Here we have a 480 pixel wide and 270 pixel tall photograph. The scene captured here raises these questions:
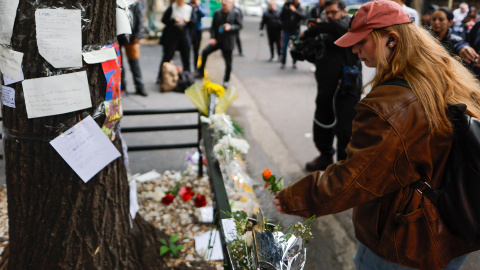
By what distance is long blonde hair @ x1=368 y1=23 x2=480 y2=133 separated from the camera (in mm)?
1486

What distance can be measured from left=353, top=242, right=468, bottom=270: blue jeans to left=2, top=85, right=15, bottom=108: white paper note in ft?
6.14

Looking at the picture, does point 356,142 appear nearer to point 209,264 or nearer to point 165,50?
point 209,264

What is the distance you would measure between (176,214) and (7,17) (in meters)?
2.07

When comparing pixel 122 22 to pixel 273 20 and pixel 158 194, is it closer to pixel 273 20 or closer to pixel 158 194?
pixel 158 194

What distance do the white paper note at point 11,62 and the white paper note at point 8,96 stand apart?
7 cm

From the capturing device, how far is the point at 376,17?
160cm

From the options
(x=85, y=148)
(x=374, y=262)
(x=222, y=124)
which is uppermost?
(x=85, y=148)

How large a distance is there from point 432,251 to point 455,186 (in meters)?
0.29

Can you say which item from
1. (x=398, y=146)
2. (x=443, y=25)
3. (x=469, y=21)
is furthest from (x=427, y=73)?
(x=469, y=21)

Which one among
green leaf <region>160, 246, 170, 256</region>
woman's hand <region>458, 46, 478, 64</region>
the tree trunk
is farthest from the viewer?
woman's hand <region>458, 46, 478, 64</region>

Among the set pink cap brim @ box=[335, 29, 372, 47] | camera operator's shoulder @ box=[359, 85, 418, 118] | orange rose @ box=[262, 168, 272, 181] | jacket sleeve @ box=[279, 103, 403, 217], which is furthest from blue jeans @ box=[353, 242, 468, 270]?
pink cap brim @ box=[335, 29, 372, 47]

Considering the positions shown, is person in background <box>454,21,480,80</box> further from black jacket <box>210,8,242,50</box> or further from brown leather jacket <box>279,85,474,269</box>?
black jacket <box>210,8,242,50</box>

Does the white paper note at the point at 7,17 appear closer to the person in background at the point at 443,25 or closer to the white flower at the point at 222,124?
the white flower at the point at 222,124

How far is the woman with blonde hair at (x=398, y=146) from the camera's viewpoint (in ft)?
4.82
